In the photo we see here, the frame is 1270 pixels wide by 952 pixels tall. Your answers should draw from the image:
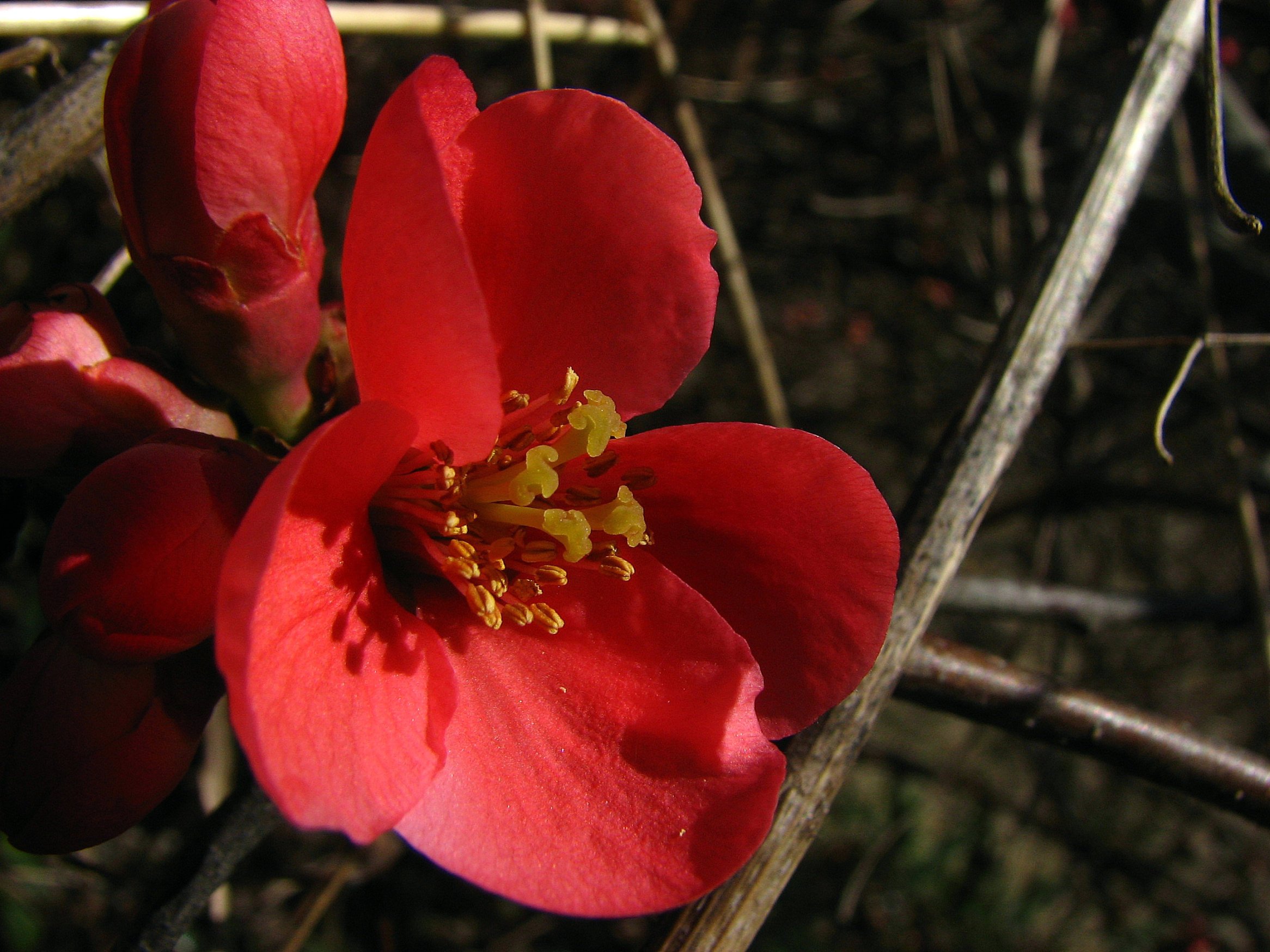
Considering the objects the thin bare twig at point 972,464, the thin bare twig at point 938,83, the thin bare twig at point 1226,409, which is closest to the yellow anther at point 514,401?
the thin bare twig at point 972,464

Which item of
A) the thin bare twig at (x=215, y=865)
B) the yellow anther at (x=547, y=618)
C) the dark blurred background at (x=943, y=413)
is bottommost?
the dark blurred background at (x=943, y=413)

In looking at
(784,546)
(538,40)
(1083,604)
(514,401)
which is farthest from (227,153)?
(1083,604)

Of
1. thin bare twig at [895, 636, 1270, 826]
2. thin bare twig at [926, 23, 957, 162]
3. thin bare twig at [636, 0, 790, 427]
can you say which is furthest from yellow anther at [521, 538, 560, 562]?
thin bare twig at [926, 23, 957, 162]

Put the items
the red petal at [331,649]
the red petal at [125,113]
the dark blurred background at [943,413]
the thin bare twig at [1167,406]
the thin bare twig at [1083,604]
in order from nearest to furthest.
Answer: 1. the red petal at [331,649]
2. the red petal at [125,113]
3. the thin bare twig at [1167,406]
4. the thin bare twig at [1083,604]
5. the dark blurred background at [943,413]

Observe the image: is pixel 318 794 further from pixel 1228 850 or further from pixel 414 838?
pixel 1228 850

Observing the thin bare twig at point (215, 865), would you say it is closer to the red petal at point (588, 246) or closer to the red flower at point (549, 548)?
the red flower at point (549, 548)

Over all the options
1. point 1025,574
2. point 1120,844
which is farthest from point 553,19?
point 1120,844

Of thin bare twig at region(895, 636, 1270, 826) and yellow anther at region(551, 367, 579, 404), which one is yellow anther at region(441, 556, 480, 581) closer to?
yellow anther at region(551, 367, 579, 404)
